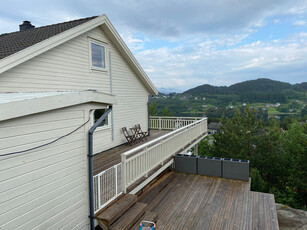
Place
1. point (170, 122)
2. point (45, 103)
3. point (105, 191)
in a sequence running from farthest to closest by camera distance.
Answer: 1. point (170, 122)
2. point (105, 191)
3. point (45, 103)

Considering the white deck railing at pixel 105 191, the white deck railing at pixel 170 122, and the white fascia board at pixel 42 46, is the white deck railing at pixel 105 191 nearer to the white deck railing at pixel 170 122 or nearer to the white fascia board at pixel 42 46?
the white fascia board at pixel 42 46

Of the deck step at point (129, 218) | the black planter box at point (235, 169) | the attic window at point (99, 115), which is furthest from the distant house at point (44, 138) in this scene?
the black planter box at point (235, 169)

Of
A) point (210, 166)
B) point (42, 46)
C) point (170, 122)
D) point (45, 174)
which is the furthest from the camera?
point (170, 122)

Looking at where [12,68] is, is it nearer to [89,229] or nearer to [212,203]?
[89,229]

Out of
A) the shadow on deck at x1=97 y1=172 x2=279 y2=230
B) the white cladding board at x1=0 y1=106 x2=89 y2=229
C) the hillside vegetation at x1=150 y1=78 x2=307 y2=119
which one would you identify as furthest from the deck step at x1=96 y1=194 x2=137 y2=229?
the hillside vegetation at x1=150 y1=78 x2=307 y2=119

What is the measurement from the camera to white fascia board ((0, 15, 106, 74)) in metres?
4.81

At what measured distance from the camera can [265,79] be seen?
11100 centimetres

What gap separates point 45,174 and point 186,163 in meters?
6.11

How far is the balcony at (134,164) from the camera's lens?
4.47 m

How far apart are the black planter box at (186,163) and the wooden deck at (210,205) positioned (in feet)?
2.32

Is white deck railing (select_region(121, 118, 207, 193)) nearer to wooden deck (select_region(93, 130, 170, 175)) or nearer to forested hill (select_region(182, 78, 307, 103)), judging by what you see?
wooden deck (select_region(93, 130, 170, 175))

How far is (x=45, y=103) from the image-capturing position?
9.44 feet

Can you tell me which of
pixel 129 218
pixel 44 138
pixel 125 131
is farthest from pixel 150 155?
pixel 125 131

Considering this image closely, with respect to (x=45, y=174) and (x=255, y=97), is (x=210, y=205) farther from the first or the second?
(x=255, y=97)
